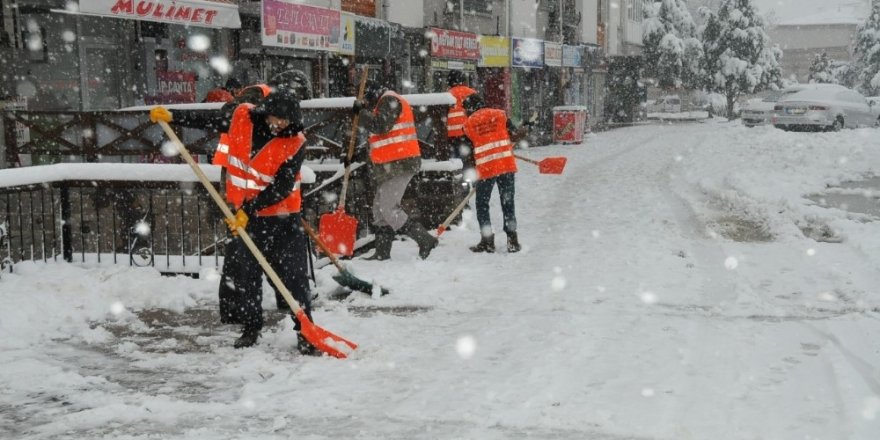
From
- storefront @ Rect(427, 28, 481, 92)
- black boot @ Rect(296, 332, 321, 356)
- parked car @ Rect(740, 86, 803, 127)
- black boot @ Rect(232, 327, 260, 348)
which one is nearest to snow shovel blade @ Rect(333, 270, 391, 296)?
black boot @ Rect(232, 327, 260, 348)

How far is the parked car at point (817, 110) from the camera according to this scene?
2678 centimetres

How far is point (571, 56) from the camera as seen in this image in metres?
33.7

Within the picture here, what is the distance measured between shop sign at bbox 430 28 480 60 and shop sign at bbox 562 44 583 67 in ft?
27.0

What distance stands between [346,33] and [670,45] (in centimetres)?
3319

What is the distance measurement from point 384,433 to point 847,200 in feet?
32.9

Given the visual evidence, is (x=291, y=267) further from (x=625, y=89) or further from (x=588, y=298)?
(x=625, y=89)

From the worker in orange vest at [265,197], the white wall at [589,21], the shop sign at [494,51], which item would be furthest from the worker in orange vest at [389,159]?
the white wall at [589,21]

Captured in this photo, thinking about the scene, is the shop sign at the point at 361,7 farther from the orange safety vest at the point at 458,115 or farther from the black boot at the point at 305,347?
the black boot at the point at 305,347

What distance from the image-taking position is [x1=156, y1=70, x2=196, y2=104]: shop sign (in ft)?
48.2

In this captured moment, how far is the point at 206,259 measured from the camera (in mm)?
7668

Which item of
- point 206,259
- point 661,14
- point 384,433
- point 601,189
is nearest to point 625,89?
point 661,14

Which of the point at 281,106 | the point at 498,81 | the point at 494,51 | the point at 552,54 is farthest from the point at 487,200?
the point at 552,54

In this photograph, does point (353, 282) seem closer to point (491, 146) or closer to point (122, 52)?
point (491, 146)

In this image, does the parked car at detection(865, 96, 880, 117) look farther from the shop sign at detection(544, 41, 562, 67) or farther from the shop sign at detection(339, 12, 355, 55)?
the shop sign at detection(339, 12, 355, 55)
